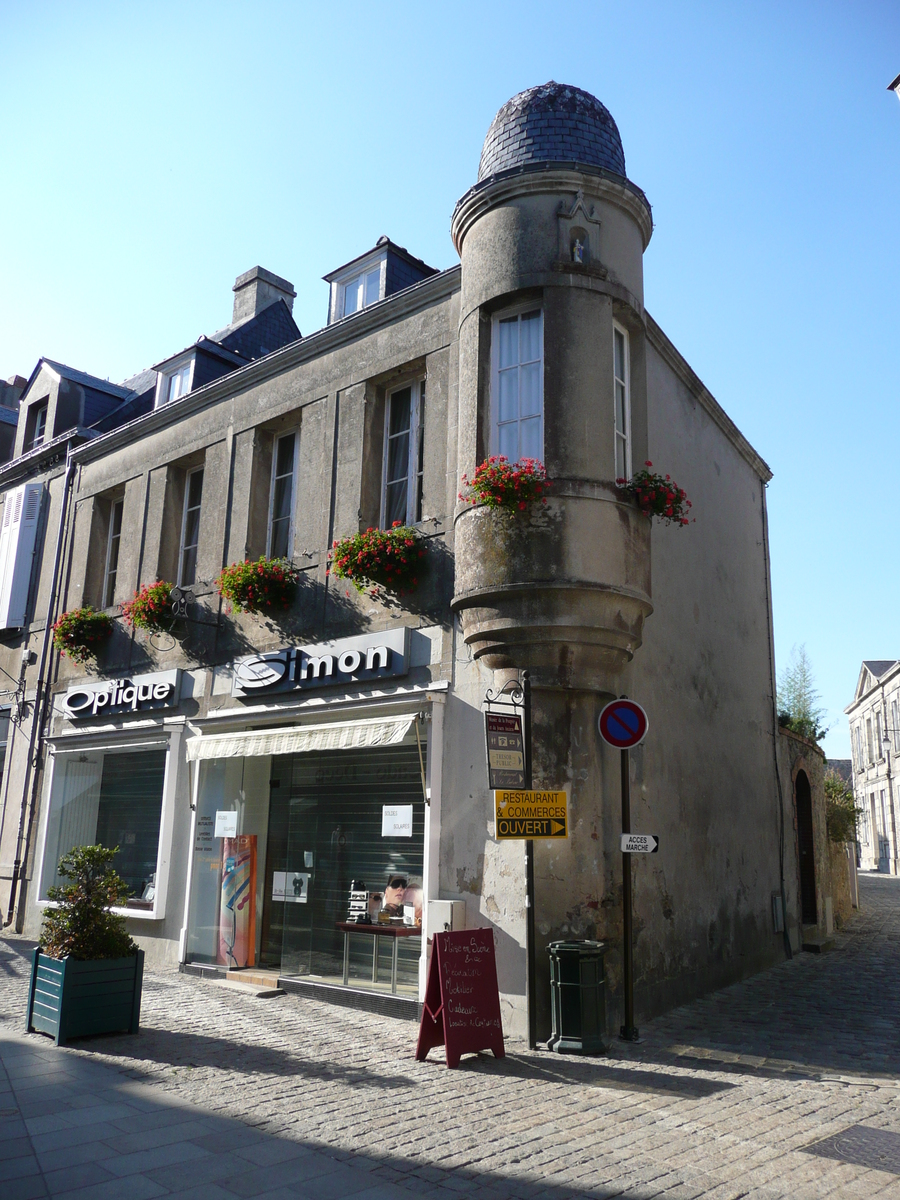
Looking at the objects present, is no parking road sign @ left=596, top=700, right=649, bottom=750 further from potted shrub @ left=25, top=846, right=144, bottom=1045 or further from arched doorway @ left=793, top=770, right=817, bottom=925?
arched doorway @ left=793, top=770, right=817, bottom=925

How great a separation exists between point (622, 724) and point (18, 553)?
13.0m

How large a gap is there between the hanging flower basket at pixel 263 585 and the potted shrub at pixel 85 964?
433 cm

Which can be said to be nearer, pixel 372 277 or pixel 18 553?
pixel 372 277

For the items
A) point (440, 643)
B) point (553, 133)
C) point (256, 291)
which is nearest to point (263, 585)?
point (440, 643)

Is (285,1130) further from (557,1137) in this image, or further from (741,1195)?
(741,1195)

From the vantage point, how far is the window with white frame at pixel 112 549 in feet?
53.1

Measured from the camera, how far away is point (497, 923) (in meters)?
9.16

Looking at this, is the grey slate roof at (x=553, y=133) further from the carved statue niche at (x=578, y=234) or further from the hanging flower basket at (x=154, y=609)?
the hanging flower basket at (x=154, y=609)

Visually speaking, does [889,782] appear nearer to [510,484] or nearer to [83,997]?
[510,484]

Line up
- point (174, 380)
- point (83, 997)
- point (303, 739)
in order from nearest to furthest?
point (83, 997) → point (303, 739) → point (174, 380)

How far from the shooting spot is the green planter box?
26.3ft

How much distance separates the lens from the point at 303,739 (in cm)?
1116

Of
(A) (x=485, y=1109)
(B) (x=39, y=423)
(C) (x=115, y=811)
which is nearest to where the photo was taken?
(A) (x=485, y=1109)

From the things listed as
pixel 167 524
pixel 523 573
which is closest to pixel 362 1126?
pixel 523 573
